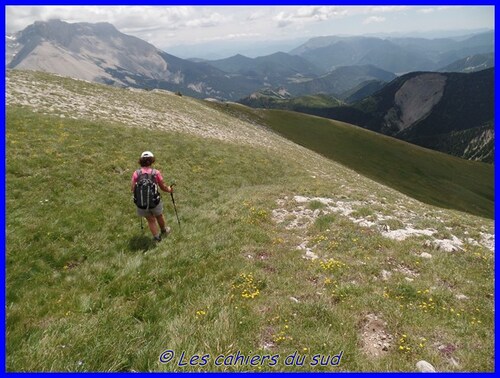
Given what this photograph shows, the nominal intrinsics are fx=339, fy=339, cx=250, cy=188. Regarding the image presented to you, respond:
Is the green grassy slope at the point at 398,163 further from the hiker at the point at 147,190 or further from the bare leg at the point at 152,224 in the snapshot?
the hiker at the point at 147,190

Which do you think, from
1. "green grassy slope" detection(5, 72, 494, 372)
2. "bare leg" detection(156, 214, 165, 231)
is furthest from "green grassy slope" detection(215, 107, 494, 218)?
"bare leg" detection(156, 214, 165, 231)

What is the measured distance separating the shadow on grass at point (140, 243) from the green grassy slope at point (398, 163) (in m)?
44.9

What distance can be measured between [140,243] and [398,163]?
233 feet

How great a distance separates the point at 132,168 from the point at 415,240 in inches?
680

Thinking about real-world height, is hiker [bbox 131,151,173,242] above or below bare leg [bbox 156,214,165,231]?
above

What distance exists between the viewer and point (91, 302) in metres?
9.08

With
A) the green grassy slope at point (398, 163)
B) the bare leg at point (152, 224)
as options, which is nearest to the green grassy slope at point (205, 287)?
the bare leg at point (152, 224)

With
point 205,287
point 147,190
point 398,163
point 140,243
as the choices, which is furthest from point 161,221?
point 398,163

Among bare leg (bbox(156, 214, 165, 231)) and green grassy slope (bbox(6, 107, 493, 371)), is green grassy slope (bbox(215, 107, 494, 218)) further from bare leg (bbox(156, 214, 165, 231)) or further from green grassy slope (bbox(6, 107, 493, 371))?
bare leg (bbox(156, 214, 165, 231))

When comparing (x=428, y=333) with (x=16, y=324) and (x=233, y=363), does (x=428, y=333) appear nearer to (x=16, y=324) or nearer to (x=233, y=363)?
A: (x=233, y=363)

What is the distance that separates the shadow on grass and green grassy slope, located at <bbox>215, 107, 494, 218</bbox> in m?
44.9

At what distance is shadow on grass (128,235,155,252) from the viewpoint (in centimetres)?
1339

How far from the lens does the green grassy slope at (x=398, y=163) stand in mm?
57062

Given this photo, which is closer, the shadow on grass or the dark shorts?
the shadow on grass
